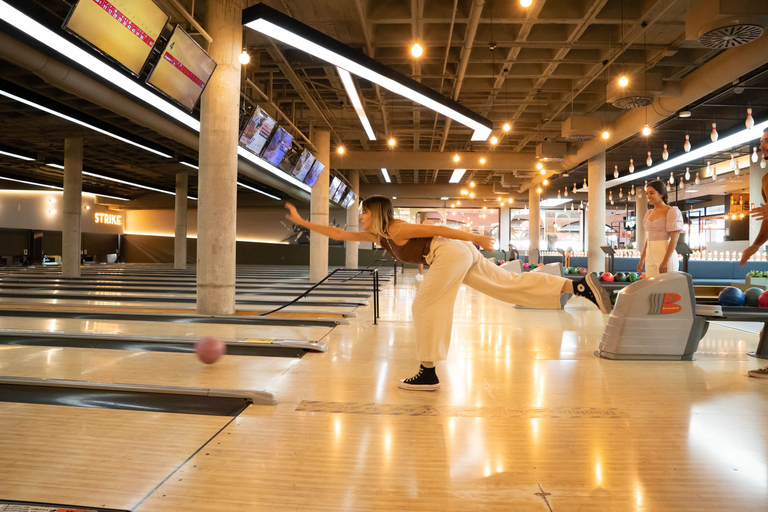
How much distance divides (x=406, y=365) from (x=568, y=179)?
21.4m

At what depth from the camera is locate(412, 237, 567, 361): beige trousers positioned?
10.3ft

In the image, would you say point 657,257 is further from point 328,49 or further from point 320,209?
point 320,209

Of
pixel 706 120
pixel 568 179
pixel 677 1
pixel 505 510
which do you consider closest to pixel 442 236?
pixel 505 510

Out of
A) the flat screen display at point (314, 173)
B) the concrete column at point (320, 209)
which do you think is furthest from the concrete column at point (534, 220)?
the flat screen display at point (314, 173)

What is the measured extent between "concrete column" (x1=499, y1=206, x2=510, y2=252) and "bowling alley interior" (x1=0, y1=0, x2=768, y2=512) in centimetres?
1440

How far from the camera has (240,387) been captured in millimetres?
3230

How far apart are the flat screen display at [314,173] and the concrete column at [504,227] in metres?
18.3

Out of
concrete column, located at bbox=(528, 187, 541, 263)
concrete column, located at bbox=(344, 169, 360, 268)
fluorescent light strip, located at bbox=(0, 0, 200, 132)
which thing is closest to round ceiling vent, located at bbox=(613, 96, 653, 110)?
fluorescent light strip, located at bbox=(0, 0, 200, 132)

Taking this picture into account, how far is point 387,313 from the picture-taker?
7387mm

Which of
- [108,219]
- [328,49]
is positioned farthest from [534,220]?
[108,219]

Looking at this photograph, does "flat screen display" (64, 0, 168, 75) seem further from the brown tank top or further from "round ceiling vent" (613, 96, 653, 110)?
"round ceiling vent" (613, 96, 653, 110)

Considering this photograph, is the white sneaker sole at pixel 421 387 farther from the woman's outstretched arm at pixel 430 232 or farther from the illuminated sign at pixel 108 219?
the illuminated sign at pixel 108 219

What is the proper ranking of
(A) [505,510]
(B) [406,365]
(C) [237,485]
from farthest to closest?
(B) [406,365], (C) [237,485], (A) [505,510]

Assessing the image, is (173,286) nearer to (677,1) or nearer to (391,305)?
(391,305)
